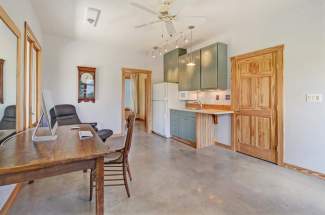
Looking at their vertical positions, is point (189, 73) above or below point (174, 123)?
above

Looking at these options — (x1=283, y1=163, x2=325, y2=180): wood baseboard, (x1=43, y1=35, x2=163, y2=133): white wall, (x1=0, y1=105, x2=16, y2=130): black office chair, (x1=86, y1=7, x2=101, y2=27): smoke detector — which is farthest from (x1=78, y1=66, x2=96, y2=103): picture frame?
(x1=283, y1=163, x2=325, y2=180): wood baseboard

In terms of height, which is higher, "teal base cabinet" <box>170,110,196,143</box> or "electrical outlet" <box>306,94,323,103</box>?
"electrical outlet" <box>306,94,323,103</box>

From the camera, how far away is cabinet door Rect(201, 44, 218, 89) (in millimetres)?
4090

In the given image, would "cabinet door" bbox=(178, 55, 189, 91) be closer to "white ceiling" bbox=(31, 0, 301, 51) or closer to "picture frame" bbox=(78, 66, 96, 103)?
"white ceiling" bbox=(31, 0, 301, 51)

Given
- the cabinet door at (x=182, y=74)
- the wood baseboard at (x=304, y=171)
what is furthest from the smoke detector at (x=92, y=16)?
the wood baseboard at (x=304, y=171)

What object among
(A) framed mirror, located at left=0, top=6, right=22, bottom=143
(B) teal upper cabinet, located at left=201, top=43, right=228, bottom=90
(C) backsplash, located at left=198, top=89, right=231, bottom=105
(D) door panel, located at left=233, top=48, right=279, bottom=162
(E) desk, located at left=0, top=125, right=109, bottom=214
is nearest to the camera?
(E) desk, located at left=0, top=125, right=109, bottom=214

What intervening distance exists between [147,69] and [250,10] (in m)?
3.48

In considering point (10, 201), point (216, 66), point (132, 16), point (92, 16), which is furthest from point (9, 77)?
point (216, 66)

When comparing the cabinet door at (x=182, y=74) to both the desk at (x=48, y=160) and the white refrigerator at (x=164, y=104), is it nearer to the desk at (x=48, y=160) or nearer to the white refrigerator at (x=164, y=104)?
the white refrigerator at (x=164, y=104)

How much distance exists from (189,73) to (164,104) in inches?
45.9

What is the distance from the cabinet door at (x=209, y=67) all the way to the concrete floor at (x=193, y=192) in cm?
186

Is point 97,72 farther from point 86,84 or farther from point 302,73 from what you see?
point 302,73

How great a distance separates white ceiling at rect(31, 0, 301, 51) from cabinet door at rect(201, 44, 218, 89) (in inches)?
16.7

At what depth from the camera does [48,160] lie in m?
1.18
